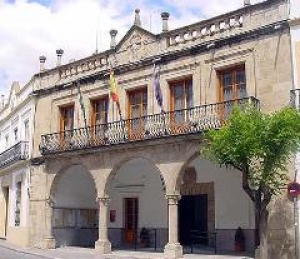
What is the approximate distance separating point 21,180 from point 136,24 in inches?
355

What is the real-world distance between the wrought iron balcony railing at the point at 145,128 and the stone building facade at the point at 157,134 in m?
0.04

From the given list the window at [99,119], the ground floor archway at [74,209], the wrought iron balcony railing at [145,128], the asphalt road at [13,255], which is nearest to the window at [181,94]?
the wrought iron balcony railing at [145,128]

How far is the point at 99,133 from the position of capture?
63.9 feet

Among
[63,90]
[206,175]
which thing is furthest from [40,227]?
[206,175]

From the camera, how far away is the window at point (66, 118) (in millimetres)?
21484

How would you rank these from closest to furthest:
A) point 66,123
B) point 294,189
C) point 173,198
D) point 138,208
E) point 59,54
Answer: point 294,189, point 173,198, point 138,208, point 66,123, point 59,54

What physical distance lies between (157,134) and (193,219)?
166 inches

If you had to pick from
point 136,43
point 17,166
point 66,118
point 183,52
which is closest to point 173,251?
point 183,52

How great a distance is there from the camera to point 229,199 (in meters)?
18.4

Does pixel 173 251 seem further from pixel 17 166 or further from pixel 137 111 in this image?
pixel 17 166

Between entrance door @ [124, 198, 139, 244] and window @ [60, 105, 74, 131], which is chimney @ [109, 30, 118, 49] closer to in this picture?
window @ [60, 105, 74, 131]

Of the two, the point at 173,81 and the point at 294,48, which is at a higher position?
the point at 294,48

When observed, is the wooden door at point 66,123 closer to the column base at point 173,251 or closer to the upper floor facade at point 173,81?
the upper floor facade at point 173,81

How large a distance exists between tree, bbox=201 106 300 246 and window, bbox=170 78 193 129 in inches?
151
